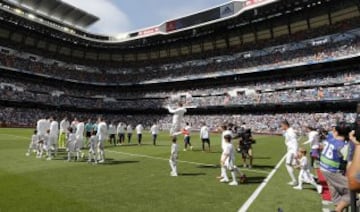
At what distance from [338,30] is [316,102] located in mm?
12731

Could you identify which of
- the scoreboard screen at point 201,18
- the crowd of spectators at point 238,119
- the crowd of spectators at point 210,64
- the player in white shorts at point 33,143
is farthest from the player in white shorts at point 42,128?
the scoreboard screen at point 201,18

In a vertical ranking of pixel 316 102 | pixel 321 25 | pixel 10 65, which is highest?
pixel 321 25

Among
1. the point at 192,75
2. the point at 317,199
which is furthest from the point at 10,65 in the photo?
the point at 317,199

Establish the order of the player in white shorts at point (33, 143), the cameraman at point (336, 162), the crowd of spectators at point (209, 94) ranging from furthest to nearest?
1. the crowd of spectators at point (209, 94)
2. the player in white shorts at point (33, 143)
3. the cameraman at point (336, 162)

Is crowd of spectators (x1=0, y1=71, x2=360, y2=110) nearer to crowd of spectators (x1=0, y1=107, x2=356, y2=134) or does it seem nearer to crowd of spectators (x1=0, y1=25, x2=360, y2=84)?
crowd of spectators (x1=0, y1=107, x2=356, y2=134)

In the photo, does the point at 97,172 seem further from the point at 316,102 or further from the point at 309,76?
the point at 309,76

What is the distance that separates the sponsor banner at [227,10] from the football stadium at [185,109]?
18 centimetres

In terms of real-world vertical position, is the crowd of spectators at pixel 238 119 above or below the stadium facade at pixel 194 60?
below

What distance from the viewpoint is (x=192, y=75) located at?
6894 centimetres

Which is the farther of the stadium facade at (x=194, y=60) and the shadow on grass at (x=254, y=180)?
the stadium facade at (x=194, y=60)

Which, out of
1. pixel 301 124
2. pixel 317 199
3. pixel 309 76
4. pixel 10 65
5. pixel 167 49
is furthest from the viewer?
pixel 167 49

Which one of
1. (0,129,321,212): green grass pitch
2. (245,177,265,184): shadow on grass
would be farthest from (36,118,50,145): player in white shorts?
(245,177,265,184): shadow on grass

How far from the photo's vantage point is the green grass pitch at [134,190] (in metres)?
8.41

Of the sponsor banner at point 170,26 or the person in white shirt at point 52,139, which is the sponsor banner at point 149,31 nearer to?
Answer: the sponsor banner at point 170,26
